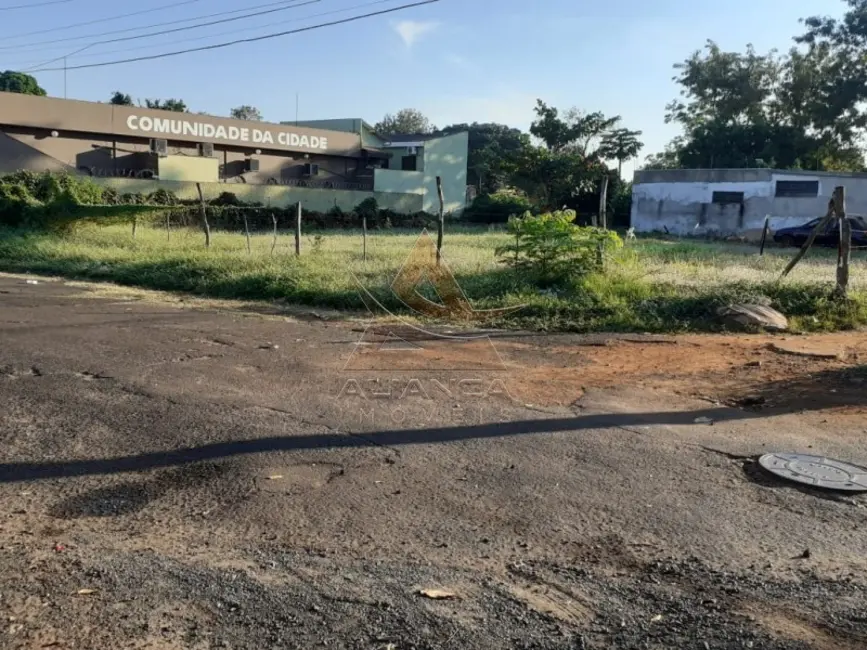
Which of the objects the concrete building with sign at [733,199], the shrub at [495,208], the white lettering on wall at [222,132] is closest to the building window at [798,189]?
the concrete building with sign at [733,199]

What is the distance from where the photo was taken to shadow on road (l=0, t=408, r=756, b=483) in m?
5.03

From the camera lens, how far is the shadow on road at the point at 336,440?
5027 millimetres

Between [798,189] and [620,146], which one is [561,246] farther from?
[620,146]

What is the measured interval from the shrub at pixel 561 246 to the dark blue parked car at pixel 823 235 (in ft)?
56.8

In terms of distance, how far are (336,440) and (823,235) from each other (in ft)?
91.5

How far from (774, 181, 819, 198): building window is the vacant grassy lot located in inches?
560

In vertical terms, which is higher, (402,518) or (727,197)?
(727,197)

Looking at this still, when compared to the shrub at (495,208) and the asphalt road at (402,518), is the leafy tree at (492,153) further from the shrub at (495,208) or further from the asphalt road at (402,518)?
the asphalt road at (402,518)

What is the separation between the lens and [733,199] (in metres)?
35.8

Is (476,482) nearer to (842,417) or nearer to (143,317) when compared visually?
(842,417)

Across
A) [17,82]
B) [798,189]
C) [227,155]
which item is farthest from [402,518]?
[17,82]

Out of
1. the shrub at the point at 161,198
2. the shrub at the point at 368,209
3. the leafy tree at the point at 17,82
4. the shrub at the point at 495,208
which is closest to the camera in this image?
the shrub at the point at 161,198

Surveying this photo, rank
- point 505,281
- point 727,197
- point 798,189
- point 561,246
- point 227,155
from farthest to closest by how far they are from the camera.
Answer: point 227,155
point 727,197
point 798,189
point 505,281
point 561,246

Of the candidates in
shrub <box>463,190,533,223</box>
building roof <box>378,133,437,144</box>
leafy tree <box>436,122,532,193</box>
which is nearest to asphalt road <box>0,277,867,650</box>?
shrub <box>463,190,533,223</box>
